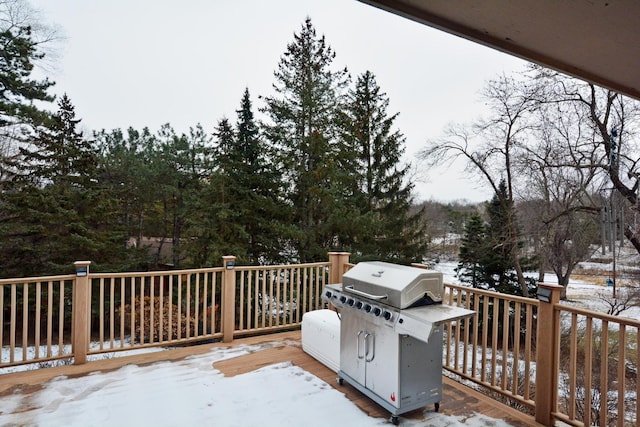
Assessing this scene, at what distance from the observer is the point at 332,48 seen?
35.3ft

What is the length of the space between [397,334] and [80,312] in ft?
10.1

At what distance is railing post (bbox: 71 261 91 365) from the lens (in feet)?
11.3

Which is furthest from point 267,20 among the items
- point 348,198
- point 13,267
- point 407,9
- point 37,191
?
point 13,267

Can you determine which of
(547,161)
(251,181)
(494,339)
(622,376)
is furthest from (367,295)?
(547,161)

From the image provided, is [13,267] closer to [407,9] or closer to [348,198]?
[348,198]

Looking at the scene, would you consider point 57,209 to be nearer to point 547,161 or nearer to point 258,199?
point 258,199

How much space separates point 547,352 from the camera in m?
2.52

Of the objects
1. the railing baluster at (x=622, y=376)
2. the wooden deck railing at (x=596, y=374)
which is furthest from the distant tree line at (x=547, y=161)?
the railing baluster at (x=622, y=376)

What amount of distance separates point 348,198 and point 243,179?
11.0 feet

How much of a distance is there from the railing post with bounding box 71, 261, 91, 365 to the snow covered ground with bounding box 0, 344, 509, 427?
395mm

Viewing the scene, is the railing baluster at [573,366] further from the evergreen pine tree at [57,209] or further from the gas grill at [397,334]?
the evergreen pine tree at [57,209]

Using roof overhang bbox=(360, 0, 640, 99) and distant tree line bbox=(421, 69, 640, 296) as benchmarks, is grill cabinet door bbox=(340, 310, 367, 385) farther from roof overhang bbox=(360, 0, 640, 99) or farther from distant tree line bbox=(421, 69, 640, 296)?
distant tree line bbox=(421, 69, 640, 296)

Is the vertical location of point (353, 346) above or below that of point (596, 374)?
above

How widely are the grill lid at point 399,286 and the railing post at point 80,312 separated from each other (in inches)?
102
